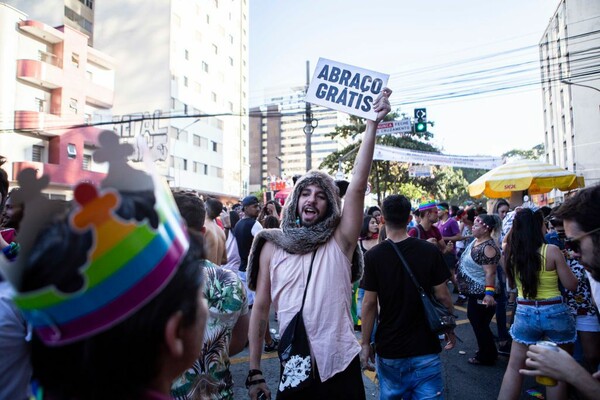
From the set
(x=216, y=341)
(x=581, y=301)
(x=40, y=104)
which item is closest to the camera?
(x=216, y=341)

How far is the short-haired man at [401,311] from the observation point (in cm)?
299

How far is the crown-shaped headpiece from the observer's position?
2.61 ft

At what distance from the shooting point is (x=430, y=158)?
1653 centimetres

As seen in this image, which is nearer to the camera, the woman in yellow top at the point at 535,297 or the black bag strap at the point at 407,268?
the black bag strap at the point at 407,268

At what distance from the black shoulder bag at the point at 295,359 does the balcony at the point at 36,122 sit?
2556cm

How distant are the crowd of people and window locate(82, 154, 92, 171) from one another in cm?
7

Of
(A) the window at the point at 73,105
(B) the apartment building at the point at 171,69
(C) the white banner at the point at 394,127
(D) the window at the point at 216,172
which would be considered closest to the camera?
(C) the white banner at the point at 394,127

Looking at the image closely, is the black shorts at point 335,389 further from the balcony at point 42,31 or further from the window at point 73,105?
the balcony at point 42,31

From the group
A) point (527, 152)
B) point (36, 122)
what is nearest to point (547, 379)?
point (36, 122)

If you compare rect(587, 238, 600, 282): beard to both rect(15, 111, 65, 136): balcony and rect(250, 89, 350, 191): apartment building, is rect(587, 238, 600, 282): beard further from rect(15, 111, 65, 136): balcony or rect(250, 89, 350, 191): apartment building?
rect(250, 89, 350, 191): apartment building

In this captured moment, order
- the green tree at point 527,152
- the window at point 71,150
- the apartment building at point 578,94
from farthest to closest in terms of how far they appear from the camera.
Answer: the green tree at point 527,152
the apartment building at point 578,94
the window at point 71,150

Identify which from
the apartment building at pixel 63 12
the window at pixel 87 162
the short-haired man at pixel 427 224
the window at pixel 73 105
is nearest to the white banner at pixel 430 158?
the short-haired man at pixel 427 224

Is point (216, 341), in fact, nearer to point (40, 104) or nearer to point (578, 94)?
point (40, 104)

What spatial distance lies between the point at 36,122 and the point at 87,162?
90.4ft
